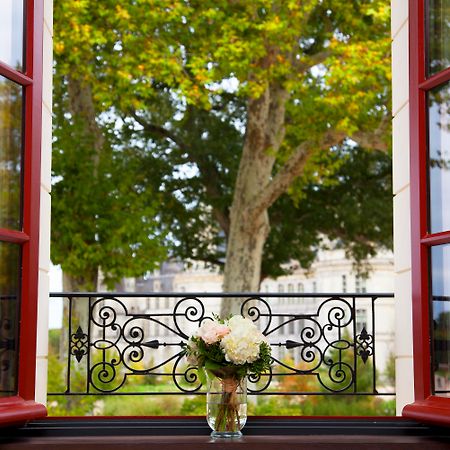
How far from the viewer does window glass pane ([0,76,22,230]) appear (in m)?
2.68

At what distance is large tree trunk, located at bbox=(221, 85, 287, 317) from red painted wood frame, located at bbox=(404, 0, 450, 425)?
7.73 meters

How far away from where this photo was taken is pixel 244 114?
1291cm

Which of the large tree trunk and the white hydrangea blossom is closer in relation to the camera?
the white hydrangea blossom

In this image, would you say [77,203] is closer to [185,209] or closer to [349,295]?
[185,209]

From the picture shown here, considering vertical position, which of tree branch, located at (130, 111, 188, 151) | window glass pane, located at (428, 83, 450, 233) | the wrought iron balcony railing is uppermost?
tree branch, located at (130, 111, 188, 151)

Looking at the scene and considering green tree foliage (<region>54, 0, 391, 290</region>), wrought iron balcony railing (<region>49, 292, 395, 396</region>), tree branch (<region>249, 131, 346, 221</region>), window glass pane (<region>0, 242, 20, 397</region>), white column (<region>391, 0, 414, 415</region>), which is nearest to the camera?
window glass pane (<region>0, 242, 20, 397</region>)

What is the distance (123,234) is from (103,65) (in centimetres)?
245

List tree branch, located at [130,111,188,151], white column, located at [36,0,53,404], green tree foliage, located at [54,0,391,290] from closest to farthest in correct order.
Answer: white column, located at [36,0,53,404]
green tree foliage, located at [54,0,391,290]
tree branch, located at [130,111,188,151]

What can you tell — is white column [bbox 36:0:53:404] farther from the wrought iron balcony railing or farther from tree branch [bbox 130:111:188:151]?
tree branch [bbox 130:111:188:151]

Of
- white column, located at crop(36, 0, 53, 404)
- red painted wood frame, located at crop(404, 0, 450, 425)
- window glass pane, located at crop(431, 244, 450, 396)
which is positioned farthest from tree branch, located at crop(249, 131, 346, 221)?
window glass pane, located at crop(431, 244, 450, 396)

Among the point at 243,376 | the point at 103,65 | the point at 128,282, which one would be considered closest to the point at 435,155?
the point at 243,376

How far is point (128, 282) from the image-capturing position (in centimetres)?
1633

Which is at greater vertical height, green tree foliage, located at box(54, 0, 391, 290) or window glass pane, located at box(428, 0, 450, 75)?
green tree foliage, located at box(54, 0, 391, 290)

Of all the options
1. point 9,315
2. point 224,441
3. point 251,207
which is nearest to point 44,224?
A: point 9,315
